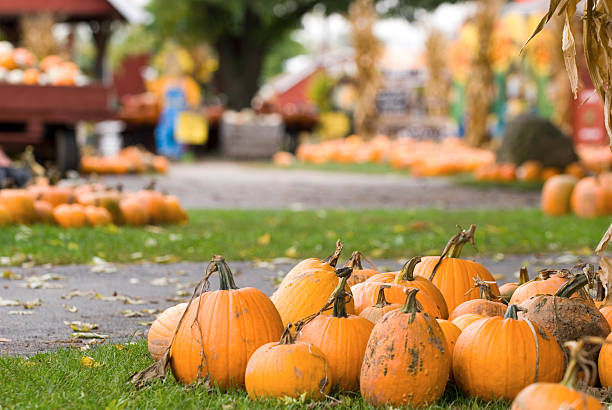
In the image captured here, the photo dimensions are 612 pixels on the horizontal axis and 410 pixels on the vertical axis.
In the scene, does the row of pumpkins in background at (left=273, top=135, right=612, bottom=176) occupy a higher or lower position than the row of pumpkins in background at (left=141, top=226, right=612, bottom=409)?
lower

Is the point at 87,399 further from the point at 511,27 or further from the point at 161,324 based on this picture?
the point at 511,27

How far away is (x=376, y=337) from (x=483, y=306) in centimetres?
61

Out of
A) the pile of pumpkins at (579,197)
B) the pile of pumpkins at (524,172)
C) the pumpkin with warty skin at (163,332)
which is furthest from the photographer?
the pile of pumpkins at (524,172)

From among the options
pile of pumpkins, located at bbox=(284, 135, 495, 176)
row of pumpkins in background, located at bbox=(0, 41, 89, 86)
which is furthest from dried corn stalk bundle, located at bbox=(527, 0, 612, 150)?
pile of pumpkins, located at bbox=(284, 135, 495, 176)

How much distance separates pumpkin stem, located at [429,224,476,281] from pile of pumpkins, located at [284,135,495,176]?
12.7m

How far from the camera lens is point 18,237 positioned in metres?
6.97

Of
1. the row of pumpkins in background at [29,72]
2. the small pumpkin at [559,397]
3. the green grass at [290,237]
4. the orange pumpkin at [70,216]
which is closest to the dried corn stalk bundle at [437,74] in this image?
the row of pumpkins in background at [29,72]

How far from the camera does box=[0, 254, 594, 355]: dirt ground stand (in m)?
4.00

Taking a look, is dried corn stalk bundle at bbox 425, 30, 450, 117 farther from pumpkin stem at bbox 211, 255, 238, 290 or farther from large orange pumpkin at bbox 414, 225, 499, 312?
pumpkin stem at bbox 211, 255, 238, 290

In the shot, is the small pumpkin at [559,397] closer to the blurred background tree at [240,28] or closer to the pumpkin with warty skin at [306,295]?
the pumpkin with warty skin at [306,295]

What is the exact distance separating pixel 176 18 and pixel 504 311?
83.3 ft

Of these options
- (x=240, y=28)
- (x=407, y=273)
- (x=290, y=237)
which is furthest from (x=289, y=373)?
(x=240, y=28)

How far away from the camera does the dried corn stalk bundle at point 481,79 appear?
20.2 metres

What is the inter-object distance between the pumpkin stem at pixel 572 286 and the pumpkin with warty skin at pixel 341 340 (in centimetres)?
69
